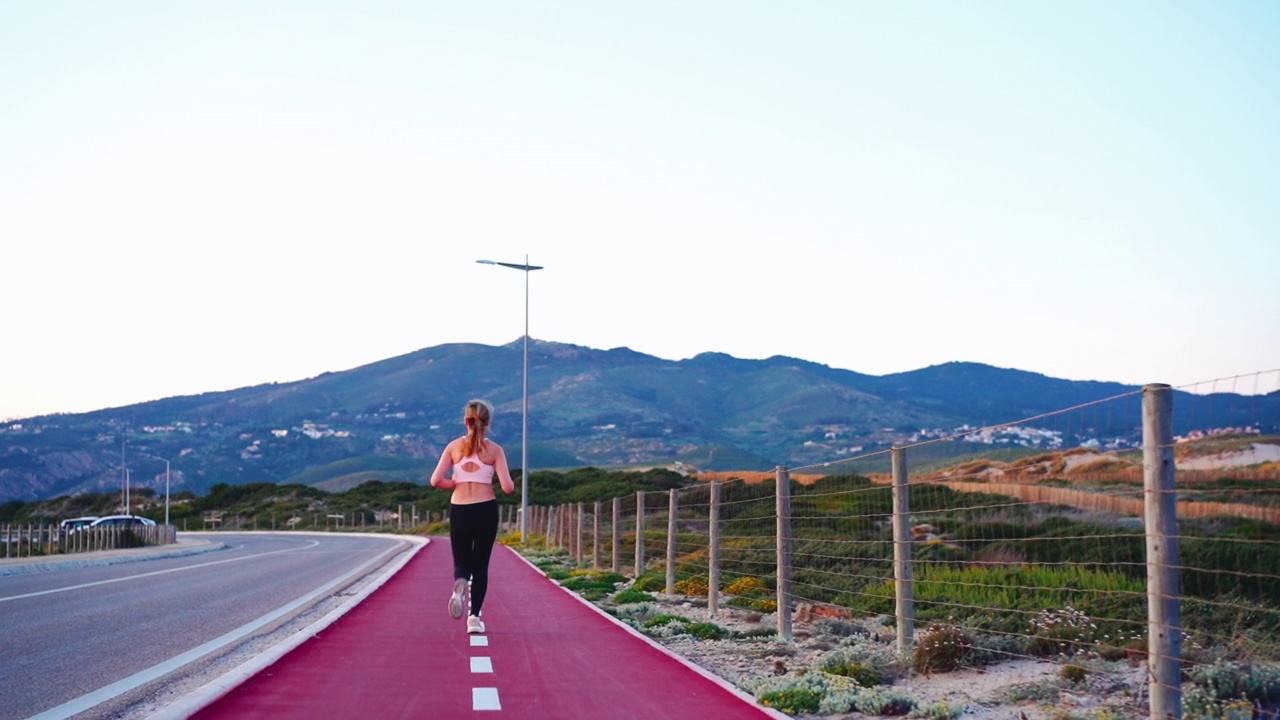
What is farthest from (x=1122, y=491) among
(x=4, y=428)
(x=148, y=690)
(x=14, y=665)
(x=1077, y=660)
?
(x=4, y=428)

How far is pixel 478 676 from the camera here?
28.6 ft

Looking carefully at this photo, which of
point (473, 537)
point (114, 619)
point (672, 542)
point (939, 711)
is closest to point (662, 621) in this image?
point (473, 537)

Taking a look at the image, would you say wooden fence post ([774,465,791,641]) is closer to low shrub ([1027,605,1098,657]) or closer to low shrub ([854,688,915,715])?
low shrub ([1027,605,1098,657])

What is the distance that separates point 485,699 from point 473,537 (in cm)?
373

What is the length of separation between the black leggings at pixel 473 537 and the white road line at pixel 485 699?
3.27 metres

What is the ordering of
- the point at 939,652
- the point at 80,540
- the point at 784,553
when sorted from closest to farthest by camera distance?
the point at 939,652
the point at 784,553
the point at 80,540

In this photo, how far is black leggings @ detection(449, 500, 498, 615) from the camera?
37.1 feet

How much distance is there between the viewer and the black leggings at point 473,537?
37.1 feet

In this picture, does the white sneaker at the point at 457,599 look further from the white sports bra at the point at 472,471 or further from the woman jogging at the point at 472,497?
the white sports bra at the point at 472,471

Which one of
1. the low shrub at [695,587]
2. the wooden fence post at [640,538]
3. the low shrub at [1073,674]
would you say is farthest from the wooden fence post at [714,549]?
the low shrub at [1073,674]

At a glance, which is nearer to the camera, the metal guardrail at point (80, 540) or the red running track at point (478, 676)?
the red running track at point (478, 676)

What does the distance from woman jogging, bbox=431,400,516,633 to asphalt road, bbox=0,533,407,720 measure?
2326 mm

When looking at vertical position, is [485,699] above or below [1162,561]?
below

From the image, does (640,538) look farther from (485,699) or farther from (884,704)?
(884,704)
